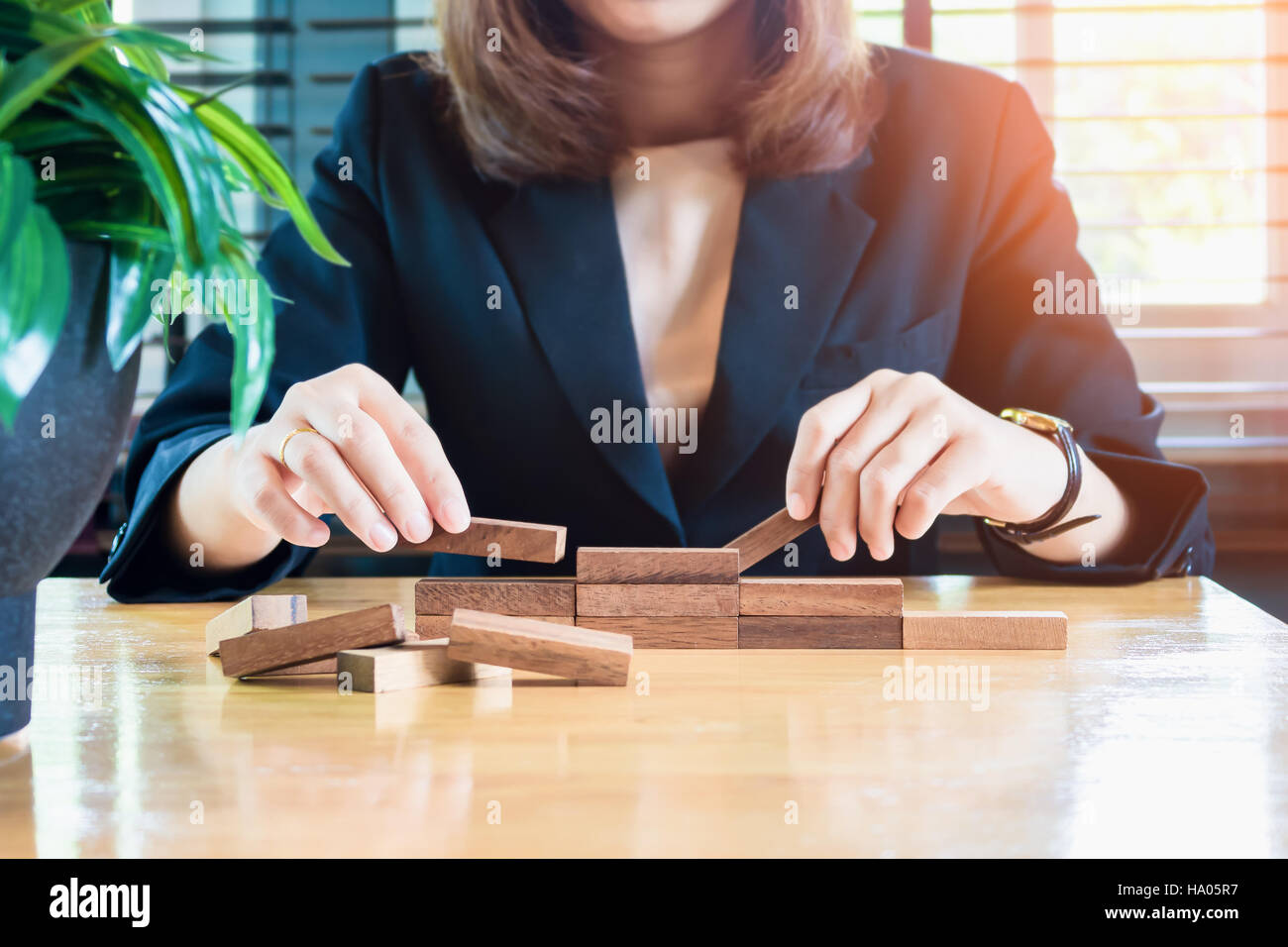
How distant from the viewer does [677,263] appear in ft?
4.85

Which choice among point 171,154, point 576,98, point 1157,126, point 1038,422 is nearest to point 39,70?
point 171,154

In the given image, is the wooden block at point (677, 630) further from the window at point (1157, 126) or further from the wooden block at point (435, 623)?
the window at point (1157, 126)

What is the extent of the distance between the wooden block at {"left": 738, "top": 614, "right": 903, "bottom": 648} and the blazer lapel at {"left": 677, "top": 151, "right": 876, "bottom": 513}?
0.59 m

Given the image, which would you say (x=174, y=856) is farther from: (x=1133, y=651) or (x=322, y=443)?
(x=1133, y=651)

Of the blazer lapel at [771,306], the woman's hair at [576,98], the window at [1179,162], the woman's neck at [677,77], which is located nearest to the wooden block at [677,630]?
the blazer lapel at [771,306]

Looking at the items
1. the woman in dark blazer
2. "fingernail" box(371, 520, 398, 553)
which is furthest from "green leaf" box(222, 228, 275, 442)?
the woman in dark blazer

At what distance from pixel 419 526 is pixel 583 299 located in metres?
0.64

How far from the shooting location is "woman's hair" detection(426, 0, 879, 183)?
1.43 m

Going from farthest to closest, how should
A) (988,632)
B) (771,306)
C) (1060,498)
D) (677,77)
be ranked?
(677,77) → (771,306) → (1060,498) → (988,632)

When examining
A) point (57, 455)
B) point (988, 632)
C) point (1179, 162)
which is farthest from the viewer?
point (1179, 162)

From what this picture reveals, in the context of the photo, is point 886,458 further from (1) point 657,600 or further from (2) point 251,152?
(2) point 251,152

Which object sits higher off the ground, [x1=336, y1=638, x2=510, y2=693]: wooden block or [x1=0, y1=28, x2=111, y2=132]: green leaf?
[x1=0, y1=28, x2=111, y2=132]: green leaf

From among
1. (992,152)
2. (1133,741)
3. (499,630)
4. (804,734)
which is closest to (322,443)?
(499,630)

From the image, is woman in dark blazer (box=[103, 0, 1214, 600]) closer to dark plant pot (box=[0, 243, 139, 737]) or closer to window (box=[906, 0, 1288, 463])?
dark plant pot (box=[0, 243, 139, 737])
